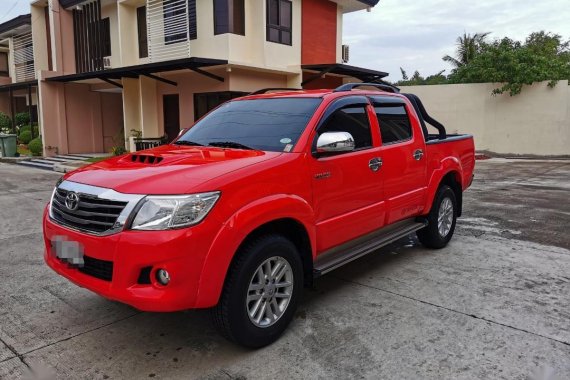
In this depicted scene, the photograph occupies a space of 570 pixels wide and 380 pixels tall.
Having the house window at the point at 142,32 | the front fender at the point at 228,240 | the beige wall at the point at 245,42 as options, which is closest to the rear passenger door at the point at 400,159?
the front fender at the point at 228,240

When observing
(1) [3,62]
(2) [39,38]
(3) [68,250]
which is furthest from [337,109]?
(1) [3,62]

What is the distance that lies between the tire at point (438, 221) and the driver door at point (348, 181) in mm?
1224

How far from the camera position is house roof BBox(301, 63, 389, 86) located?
15656 mm

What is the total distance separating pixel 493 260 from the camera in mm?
5344

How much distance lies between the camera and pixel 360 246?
4.35 metres

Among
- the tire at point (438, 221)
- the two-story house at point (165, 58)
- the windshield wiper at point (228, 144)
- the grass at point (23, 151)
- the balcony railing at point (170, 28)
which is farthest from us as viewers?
the grass at point (23, 151)

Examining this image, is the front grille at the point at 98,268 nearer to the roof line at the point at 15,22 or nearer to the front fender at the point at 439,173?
the front fender at the point at 439,173

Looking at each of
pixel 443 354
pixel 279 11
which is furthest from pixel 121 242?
pixel 279 11

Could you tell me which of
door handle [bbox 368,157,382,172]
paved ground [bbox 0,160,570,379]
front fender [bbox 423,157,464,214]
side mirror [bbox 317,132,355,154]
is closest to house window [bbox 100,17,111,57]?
paved ground [bbox 0,160,570,379]

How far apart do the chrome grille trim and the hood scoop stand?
492mm

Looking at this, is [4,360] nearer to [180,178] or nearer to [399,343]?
[180,178]

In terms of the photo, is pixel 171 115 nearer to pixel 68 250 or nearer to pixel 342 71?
pixel 342 71

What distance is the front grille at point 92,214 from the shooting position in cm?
303

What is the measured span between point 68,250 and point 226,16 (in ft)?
40.9
